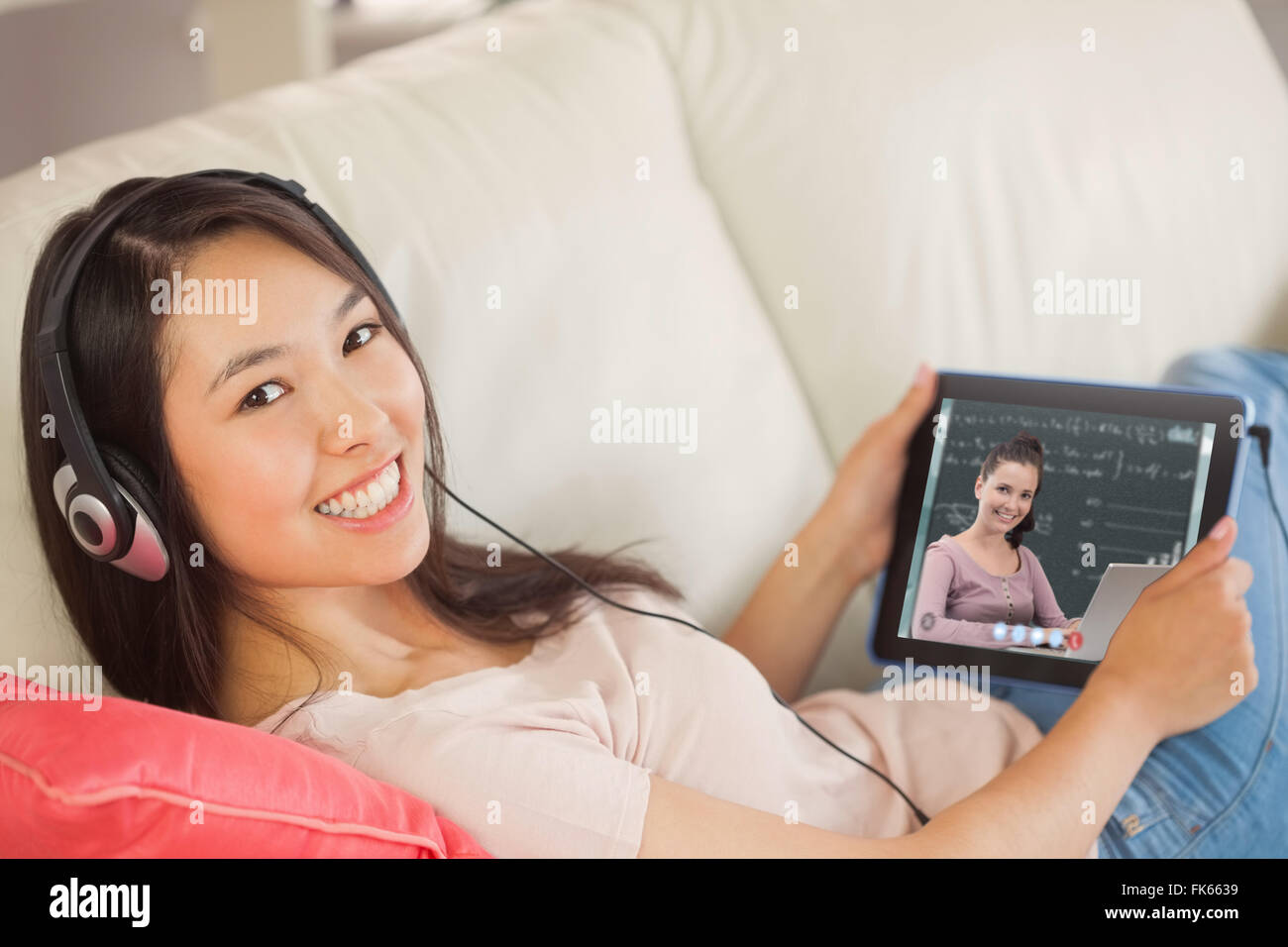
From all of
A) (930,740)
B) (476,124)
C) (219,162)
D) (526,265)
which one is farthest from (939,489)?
(219,162)

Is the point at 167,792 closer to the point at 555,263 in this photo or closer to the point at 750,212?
the point at 555,263

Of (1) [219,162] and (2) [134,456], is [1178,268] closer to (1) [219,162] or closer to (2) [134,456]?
(1) [219,162]

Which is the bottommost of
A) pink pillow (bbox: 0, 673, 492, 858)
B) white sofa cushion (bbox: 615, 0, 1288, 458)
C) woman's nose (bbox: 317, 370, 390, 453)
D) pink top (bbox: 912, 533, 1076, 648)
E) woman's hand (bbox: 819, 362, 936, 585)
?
pink pillow (bbox: 0, 673, 492, 858)

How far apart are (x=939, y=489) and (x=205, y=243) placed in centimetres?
58

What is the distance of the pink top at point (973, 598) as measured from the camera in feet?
2.94

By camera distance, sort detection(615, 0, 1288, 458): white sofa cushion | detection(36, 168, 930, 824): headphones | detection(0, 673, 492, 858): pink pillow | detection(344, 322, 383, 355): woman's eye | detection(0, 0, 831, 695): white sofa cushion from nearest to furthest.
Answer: detection(0, 673, 492, 858): pink pillow → detection(36, 168, 930, 824): headphones → detection(344, 322, 383, 355): woman's eye → detection(0, 0, 831, 695): white sofa cushion → detection(615, 0, 1288, 458): white sofa cushion

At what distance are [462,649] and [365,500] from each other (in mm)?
174

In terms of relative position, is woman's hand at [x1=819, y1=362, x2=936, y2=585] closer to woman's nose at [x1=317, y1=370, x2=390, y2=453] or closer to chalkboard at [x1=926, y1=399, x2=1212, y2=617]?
chalkboard at [x1=926, y1=399, x2=1212, y2=617]

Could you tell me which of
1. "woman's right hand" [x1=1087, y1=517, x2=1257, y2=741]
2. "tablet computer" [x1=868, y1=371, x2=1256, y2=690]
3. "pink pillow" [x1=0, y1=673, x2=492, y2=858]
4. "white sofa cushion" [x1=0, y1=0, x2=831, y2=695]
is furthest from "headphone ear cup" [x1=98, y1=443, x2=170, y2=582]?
"woman's right hand" [x1=1087, y1=517, x2=1257, y2=741]

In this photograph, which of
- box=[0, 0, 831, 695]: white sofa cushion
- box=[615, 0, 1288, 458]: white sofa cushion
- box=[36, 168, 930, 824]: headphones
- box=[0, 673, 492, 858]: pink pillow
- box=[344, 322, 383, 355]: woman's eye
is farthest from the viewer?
box=[615, 0, 1288, 458]: white sofa cushion

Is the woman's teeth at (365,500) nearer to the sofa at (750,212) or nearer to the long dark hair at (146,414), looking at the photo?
the long dark hair at (146,414)

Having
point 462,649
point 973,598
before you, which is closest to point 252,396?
point 462,649

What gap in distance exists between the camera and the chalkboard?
2.94ft

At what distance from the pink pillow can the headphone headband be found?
0.10 metres
